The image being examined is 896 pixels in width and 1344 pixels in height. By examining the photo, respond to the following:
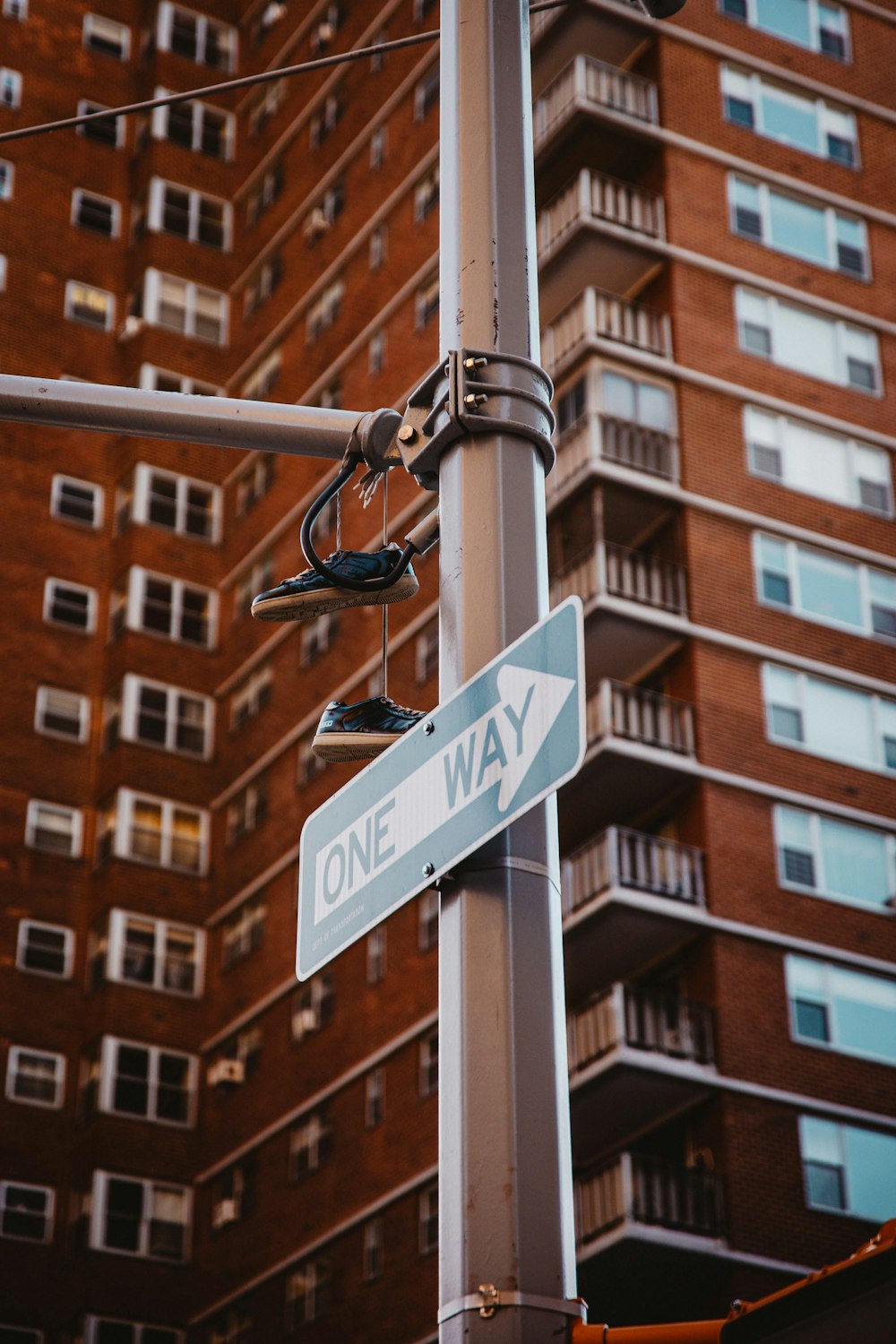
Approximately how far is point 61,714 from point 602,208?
Result: 59.6ft

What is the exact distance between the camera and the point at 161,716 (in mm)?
49156

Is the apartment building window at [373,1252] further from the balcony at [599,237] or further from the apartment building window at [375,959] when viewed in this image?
the balcony at [599,237]

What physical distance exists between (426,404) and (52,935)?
42806 mm

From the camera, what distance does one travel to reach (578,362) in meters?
38.2

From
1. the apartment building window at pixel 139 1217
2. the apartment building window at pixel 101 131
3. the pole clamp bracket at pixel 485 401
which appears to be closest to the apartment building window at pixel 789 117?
the apartment building window at pixel 101 131

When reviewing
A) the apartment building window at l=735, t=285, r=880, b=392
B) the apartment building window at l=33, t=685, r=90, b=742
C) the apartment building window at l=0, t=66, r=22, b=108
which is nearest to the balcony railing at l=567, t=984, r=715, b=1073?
the apartment building window at l=735, t=285, r=880, b=392

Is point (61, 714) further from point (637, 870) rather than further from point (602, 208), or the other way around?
point (637, 870)

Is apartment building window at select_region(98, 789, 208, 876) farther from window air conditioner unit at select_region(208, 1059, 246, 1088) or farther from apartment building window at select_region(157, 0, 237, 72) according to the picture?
apartment building window at select_region(157, 0, 237, 72)

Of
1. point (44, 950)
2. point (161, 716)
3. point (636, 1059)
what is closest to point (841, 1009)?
point (636, 1059)

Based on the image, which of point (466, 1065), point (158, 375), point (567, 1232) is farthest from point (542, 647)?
point (158, 375)

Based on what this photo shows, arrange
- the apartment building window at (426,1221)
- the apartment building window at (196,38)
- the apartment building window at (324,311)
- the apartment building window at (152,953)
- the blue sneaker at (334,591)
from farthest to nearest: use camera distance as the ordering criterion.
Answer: the apartment building window at (196,38), the apartment building window at (324,311), the apartment building window at (152,953), the apartment building window at (426,1221), the blue sneaker at (334,591)

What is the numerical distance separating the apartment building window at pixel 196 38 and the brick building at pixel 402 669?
235 mm

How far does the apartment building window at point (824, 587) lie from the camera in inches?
1481

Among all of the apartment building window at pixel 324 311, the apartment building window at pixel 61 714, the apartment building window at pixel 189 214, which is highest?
the apartment building window at pixel 189 214
